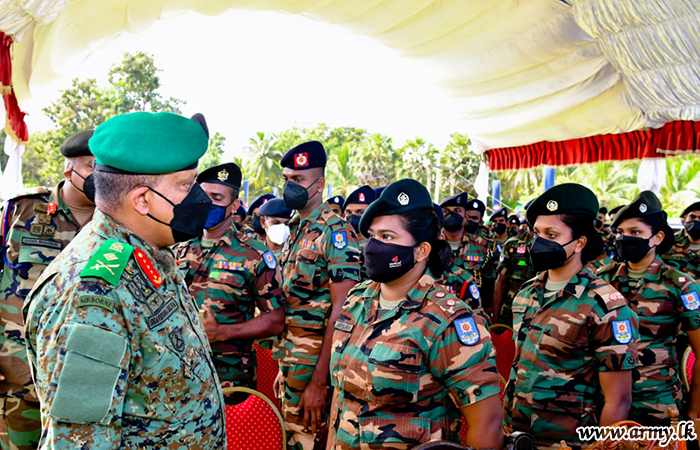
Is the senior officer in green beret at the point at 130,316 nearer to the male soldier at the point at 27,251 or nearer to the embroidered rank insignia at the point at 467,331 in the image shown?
the embroidered rank insignia at the point at 467,331

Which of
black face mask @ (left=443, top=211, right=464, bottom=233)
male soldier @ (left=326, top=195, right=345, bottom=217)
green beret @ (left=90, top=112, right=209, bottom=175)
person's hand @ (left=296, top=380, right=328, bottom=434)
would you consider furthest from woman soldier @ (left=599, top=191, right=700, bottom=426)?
male soldier @ (left=326, top=195, right=345, bottom=217)

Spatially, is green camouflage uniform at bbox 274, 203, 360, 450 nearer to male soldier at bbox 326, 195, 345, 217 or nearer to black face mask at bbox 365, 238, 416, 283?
black face mask at bbox 365, 238, 416, 283

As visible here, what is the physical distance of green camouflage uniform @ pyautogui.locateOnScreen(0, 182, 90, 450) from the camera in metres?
2.61

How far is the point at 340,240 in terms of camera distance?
3.41 m

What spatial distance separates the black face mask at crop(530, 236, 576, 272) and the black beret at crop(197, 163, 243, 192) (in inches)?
72.2

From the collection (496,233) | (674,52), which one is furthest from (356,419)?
(496,233)

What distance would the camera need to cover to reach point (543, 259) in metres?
2.79

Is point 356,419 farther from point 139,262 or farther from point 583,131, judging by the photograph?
point 583,131

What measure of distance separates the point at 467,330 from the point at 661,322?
2.09 m

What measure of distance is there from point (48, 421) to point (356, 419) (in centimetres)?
112

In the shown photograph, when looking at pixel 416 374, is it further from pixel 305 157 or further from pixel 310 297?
pixel 305 157

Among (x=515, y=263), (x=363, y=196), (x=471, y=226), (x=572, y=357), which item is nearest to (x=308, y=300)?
(x=572, y=357)

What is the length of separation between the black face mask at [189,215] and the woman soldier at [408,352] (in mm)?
804

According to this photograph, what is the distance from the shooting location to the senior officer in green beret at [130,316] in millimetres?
1252
